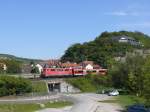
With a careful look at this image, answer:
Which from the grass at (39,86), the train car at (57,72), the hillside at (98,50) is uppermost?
the hillside at (98,50)

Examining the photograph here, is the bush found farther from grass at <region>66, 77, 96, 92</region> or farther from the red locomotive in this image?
the red locomotive

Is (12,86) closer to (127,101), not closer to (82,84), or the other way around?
(82,84)

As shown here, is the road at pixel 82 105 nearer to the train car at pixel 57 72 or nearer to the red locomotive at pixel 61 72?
the train car at pixel 57 72

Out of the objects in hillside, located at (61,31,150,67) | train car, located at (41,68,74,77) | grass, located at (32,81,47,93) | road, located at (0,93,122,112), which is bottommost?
road, located at (0,93,122,112)

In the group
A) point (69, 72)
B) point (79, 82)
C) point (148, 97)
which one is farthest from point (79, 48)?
point (148, 97)

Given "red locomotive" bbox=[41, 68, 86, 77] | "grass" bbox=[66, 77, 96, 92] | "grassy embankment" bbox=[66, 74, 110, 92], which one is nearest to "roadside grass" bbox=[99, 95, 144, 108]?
"grassy embankment" bbox=[66, 74, 110, 92]

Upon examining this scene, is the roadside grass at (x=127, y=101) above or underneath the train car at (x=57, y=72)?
underneath

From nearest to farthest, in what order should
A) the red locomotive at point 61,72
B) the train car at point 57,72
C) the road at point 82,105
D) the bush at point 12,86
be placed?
1. the road at point 82,105
2. the bush at point 12,86
3. the train car at point 57,72
4. the red locomotive at point 61,72

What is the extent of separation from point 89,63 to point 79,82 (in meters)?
46.3

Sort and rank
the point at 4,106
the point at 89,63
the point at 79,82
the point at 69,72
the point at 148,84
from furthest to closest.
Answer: the point at 89,63 → the point at 69,72 → the point at 79,82 → the point at 4,106 → the point at 148,84

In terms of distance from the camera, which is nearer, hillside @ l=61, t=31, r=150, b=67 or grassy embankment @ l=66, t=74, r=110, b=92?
grassy embankment @ l=66, t=74, r=110, b=92

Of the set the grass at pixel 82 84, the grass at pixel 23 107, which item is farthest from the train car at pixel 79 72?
the grass at pixel 23 107

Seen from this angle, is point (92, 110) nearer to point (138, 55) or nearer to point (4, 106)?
point (4, 106)

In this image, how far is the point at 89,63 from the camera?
170250 millimetres
